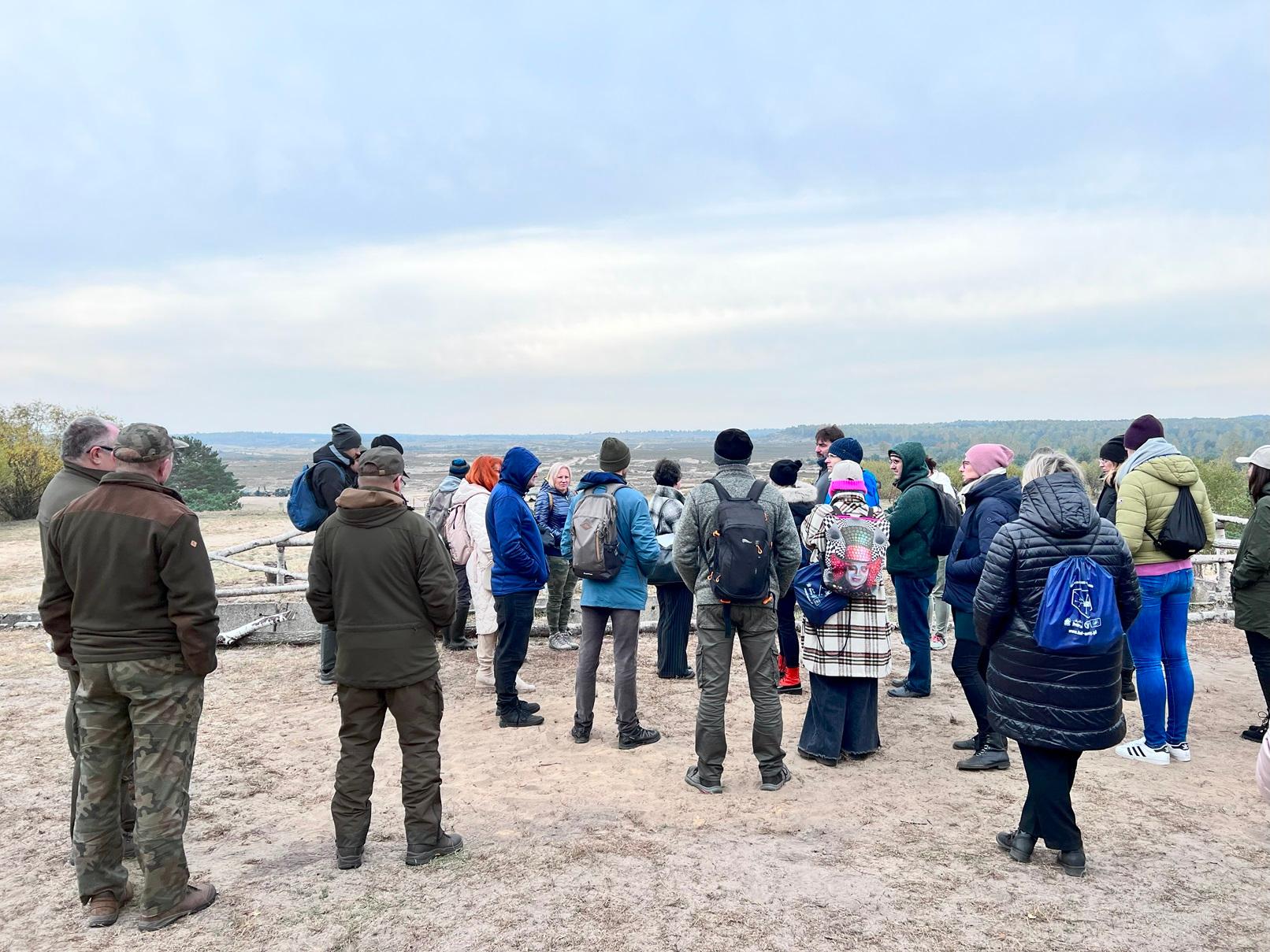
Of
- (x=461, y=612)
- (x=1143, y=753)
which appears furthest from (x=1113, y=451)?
(x=461, y=612)

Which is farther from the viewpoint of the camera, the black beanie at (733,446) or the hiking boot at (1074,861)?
the black beanie at (733,446)

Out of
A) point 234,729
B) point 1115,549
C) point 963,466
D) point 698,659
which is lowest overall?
point 234,729

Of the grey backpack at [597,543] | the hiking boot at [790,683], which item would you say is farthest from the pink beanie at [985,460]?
the hiking boot at [790,683]

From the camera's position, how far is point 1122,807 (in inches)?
179

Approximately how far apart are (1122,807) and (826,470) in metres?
3.22

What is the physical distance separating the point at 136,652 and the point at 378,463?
4.06ft

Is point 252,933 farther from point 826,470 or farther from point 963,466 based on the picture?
point 826,470

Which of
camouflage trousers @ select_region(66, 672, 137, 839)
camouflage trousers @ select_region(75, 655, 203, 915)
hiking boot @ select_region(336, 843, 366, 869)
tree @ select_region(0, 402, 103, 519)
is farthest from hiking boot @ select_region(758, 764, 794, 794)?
tree @ select_region(0, 402, 103, 519)

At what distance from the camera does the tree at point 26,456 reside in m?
22.3

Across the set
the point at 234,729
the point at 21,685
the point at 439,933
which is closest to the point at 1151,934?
the point at 439,933

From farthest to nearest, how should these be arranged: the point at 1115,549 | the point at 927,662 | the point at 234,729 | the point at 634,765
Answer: the point at 927,662, the point at 234,729, the point at 634,765, the point at 1115,549

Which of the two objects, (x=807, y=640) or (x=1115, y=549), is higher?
A: (x=1115, y=549)

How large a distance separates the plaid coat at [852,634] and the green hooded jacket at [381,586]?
2.38 meters

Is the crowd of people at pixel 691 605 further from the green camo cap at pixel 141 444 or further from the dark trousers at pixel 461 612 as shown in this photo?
the dark trousers at pixel 461 612
